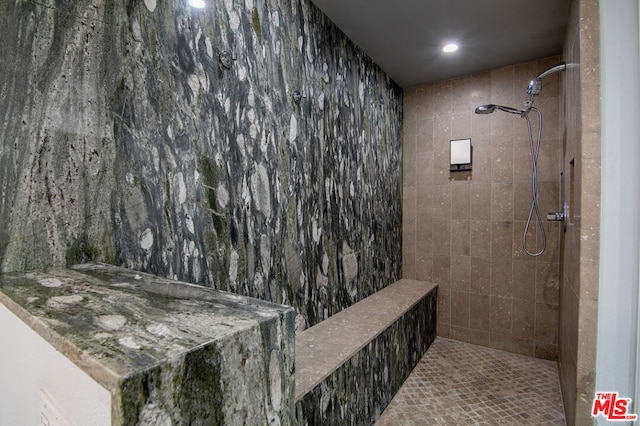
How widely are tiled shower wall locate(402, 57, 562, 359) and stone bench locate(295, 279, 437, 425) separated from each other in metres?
0.60

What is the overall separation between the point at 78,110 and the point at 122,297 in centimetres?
72

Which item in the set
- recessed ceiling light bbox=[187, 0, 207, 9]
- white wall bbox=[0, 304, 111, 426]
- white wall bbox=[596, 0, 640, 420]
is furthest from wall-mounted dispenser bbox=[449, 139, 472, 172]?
white wall bbox=[0, 304, 111, 426]

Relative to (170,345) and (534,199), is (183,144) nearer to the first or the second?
(170,345)

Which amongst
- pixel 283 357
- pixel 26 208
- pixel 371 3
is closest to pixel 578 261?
pixel 283 357

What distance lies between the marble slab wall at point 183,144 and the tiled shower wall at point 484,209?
4.31 feet

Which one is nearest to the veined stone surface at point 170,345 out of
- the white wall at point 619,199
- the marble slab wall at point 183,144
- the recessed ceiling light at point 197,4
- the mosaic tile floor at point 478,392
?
the marble slab wall at point 183,144

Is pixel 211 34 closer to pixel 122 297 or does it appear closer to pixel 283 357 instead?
pixel 122 297

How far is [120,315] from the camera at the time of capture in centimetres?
62

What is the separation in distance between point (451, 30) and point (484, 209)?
66.5 inches

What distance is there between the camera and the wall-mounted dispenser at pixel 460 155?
3.15 meters

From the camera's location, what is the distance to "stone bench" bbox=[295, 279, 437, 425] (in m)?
1.50

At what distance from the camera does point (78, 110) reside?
1.05m

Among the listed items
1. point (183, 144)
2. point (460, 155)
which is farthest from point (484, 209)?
point (183, 144)

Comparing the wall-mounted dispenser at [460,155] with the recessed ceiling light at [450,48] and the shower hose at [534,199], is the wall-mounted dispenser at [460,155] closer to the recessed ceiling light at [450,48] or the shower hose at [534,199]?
the shower hose at [534,199]
